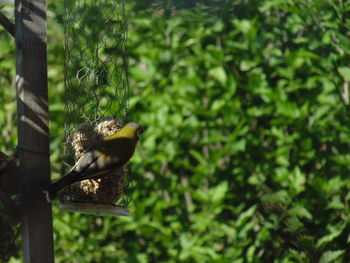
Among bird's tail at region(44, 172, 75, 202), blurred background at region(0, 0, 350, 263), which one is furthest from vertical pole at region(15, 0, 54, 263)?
blurred background at region(0, 0, 350, 263)

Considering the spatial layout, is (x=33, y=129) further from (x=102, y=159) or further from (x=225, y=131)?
(x=225, y=131)

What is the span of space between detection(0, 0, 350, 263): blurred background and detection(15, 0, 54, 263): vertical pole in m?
1.76

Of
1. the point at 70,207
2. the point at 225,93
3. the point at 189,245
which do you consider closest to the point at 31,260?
the point at 70,207

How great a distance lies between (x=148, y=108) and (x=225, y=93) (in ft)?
1.43

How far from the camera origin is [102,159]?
1.96m

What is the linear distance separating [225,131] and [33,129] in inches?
78.7

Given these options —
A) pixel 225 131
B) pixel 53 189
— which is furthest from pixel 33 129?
pixel 225 131

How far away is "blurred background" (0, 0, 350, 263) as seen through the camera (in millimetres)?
3580

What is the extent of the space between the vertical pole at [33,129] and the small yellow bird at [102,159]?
0.05 meters

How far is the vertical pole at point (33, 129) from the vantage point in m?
1.85

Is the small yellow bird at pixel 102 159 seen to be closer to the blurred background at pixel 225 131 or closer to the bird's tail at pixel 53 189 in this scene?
the bird's tail at pixel 53 189

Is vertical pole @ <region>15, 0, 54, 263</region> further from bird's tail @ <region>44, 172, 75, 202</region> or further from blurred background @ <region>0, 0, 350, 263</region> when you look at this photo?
blurred background @ <region>0, 0, 350, 263</region>

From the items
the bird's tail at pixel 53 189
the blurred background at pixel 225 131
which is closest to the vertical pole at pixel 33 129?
the bird's tail at pixel 53 189

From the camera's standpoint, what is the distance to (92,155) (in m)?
1.98
